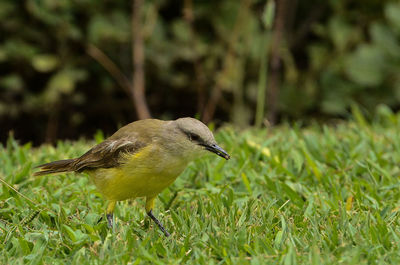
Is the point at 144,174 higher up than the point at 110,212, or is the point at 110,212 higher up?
the point at 144,174

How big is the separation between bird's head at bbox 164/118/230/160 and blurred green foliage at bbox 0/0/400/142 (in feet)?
12.5

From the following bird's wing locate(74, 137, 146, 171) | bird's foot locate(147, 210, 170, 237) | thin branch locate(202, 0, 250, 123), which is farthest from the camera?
thin branch locate(202, 0, 250, 123)

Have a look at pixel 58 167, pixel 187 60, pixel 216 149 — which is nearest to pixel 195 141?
pixel 216 149

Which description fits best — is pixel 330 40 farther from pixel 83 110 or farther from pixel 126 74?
pixel 83 110

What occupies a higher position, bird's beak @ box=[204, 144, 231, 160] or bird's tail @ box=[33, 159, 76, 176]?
bird's beak @ box=[204, 144, 231, 160]

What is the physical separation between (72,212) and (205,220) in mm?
981

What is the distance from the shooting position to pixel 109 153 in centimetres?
445

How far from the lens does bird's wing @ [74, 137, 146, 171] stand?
14.2 feet

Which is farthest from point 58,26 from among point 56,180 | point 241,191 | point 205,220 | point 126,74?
point 205,220

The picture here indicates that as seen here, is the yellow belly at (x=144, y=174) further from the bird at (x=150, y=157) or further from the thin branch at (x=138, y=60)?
the thin branch at (x=138, y=60)

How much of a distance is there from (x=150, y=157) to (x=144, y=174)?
12 centimetres

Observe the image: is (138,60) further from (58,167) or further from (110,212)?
(110,212)

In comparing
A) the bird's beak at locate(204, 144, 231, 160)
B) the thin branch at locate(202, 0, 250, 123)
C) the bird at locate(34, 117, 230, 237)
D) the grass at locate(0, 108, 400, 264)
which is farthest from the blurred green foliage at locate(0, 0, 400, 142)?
the bird's beak at locate(204, 144, 231, 160)

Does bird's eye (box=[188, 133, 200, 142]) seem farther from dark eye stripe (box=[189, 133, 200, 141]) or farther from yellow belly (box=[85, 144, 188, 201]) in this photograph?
yellow belly (box=[85, 144, 188, 201])
